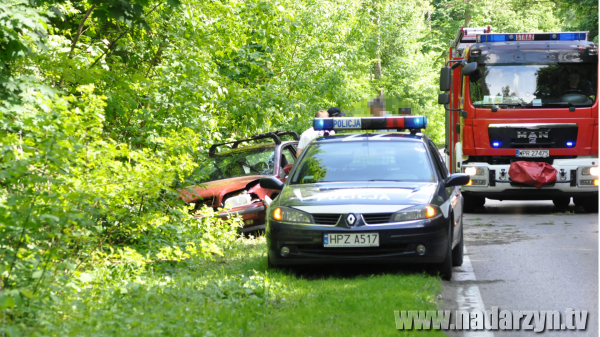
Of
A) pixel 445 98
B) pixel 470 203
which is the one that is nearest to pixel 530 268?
pixel 445 98

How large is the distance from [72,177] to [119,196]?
74 centimetres

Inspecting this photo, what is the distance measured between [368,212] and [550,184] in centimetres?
805

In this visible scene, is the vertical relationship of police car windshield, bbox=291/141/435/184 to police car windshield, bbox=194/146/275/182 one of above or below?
above

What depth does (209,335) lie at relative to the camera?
530 centimetres

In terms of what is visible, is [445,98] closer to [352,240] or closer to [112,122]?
[112,122]

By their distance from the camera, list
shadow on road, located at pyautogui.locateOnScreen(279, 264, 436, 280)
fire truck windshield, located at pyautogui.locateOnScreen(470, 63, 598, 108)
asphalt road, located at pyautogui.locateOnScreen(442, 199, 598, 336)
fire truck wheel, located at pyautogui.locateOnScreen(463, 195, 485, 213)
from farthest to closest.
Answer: fire truck wheel, located at pyautogui.locateOnScreen(463, 195, 485, 213)
fire truck windshield, located at pyautogui.locateOnScreen(470, 63, 598, 108)
shadow on road, located at pyautogui.locateOnScreen(279, 264, 436, 280)
asphalt road, located at pyautogui.locateOnScreen(442, 199, 598, 336)

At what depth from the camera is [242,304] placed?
637 centimetres

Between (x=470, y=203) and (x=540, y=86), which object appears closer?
(x=540, y=86)

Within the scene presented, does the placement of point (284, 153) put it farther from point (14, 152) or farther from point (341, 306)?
point (14, 152)

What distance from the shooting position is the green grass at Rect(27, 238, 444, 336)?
17.5ft

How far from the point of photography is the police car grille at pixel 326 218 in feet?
25.6

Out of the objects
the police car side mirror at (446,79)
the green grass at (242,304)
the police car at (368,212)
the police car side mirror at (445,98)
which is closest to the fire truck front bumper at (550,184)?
the police car side mirror at (445,98)

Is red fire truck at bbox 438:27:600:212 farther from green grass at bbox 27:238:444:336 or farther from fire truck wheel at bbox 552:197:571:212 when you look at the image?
green grass at bbox 27:238:444:336

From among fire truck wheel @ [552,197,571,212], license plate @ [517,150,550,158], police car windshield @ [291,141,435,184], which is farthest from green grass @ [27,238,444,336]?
fire truck wheel @ [552,197,571,212]
